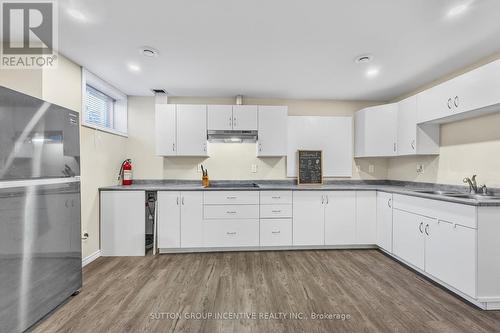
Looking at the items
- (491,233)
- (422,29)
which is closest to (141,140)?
(422,29)

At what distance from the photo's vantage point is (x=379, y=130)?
3.36 m

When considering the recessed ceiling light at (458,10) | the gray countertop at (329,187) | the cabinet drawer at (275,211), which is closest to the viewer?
the recessed ceiling light at (458,10)

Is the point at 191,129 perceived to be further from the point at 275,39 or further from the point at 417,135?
the point at 417,135

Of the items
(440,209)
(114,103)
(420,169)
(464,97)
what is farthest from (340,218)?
(114,103)

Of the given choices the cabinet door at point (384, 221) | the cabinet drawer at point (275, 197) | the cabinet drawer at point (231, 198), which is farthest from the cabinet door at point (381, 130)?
the cabinet drawer at point (231, 198)

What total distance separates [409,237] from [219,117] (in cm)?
295

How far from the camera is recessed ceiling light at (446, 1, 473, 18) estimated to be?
5.14ft

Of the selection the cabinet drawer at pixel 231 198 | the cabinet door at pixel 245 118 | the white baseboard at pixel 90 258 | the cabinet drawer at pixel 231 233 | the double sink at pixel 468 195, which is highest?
the cabinet door at pixel 245 118

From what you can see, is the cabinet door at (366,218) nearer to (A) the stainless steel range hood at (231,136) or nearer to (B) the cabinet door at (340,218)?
(B) the cabinet door at (340,218)

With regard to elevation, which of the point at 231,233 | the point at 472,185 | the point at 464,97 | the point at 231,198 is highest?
the point at 464,97

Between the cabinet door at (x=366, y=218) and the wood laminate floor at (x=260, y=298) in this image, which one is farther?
the cabinet door at (x=366, y=218)

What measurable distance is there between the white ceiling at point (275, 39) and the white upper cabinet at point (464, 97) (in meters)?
0.29

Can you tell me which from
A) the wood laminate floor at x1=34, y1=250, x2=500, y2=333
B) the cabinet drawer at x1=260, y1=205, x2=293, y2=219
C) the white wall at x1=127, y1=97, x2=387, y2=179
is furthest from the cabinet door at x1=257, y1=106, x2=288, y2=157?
the wood laminate floor at x1=34, y1=250, x2=500, y2=333

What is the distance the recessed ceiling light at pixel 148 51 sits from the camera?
2178 mm
